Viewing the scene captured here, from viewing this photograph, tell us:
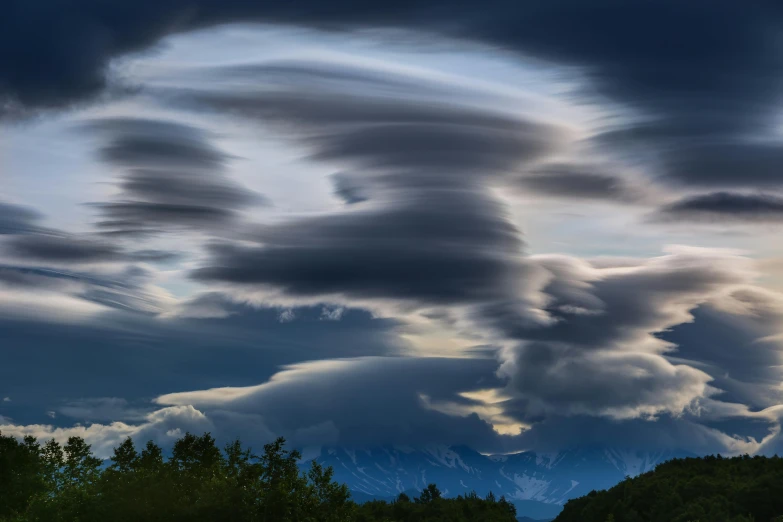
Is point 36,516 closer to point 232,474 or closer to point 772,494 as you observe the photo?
point 232,474

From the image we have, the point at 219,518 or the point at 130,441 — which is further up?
the point at 130,441

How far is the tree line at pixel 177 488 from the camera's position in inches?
4739

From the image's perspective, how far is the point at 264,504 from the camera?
121 metres

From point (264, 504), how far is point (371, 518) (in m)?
65.4

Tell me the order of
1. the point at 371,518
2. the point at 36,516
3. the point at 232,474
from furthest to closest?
the point at 371,518 < the point at 232,474 < the point at 36,516

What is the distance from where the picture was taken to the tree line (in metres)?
120

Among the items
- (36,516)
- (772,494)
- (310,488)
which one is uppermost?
(772,494)

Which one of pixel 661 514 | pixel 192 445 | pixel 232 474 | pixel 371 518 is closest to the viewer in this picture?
pixel 232 474

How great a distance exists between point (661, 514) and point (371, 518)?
61.2m

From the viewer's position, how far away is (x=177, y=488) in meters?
139

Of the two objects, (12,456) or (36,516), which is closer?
(36,516)

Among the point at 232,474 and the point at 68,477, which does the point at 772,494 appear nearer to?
the point at 232,474

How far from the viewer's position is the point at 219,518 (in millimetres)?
121938

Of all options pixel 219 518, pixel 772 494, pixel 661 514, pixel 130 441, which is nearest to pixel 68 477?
pixel 130 441
